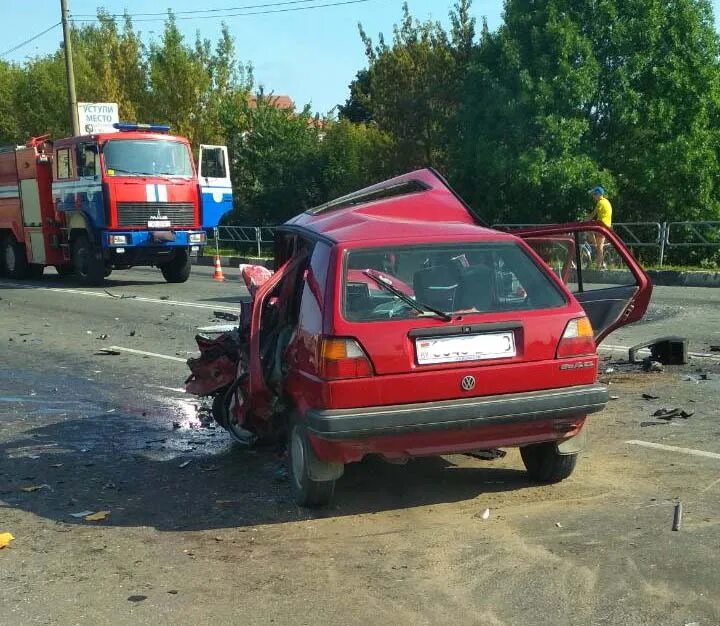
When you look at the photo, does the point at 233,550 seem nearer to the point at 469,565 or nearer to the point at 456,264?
the point at 469,565

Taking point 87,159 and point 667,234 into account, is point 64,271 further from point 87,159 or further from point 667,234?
point 667,234

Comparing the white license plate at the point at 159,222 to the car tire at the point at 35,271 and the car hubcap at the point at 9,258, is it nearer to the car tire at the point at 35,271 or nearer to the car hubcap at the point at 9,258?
the car tire at the point at 35,271

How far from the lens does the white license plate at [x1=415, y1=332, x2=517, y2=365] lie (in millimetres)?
4391

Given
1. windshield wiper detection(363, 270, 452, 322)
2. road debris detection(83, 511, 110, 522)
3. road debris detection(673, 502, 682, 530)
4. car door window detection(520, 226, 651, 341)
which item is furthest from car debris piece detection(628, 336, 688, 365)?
road debris detection(83, 511, 110, 522)

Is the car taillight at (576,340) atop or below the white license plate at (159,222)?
below

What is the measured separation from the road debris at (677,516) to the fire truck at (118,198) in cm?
1467

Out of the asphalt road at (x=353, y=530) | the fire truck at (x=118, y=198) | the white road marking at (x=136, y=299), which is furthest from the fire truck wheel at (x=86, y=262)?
the asphalt road at (x=353, y=530)

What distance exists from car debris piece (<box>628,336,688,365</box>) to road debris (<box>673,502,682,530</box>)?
3.78 metres

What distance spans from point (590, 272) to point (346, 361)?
3.39 m

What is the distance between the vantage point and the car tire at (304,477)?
4.59m

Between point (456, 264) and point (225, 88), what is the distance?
3088cm

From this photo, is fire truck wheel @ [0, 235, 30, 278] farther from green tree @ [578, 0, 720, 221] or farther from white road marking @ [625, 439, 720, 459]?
white road marking @ [625, 439, 720, 459]

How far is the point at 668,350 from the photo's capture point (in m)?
8.24

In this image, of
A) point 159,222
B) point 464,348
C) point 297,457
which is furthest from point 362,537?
point 159,222
